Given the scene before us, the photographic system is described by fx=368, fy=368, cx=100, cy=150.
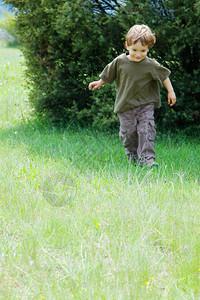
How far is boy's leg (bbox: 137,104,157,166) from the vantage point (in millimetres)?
4022

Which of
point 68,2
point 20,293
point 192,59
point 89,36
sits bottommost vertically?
point 20,293

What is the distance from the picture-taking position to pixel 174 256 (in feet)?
7.57

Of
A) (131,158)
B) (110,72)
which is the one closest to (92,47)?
(110,72)

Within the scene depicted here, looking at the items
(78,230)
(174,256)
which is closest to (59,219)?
(78,230)

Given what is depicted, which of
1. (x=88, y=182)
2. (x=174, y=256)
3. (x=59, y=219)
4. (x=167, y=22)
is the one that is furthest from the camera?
(x=167, y=22)

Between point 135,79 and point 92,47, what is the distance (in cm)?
177

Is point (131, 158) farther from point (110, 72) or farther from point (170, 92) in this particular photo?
point (110, 72)

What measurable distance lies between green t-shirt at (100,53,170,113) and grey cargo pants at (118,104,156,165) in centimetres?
10

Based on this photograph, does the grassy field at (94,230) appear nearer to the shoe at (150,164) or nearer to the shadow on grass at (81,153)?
the shadow on grass at (81,153)

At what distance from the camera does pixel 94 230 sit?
257cm

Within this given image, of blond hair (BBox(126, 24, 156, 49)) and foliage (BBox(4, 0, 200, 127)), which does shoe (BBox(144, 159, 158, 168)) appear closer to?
blond hair (BBox(126, 24, 156, 49))

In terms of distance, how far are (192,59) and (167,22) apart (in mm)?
738

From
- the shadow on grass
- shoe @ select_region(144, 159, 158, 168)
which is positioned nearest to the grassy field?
the shadow on grass

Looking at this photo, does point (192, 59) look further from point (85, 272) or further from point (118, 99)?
point (85, 272)
